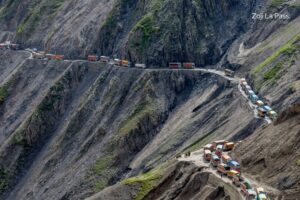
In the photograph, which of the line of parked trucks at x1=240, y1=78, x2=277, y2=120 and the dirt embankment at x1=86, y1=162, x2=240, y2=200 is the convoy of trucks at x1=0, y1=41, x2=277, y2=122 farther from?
the dirt embankment at x1=86, y1=162, x2=240, y2=200

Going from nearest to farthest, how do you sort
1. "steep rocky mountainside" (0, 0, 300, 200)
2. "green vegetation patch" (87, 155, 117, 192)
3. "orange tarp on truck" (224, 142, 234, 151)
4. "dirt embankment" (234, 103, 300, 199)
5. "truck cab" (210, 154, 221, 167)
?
"dirt embankment" (234, 103, 300, 199), "truck cab" (210, 154, 221, 167), "orange tarp on truck" (224, 142, 234, 151), "steep rocky mountainside" (0, 0, 300, 200), "green vegetation patch" (87, 155, 117, 192)

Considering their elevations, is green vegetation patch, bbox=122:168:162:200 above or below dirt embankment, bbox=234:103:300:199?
below

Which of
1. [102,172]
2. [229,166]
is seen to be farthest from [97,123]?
[229,166]

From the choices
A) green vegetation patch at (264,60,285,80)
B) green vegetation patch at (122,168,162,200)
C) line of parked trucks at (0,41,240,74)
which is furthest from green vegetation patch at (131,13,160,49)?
green vegetation patch at (122,168,162,200)

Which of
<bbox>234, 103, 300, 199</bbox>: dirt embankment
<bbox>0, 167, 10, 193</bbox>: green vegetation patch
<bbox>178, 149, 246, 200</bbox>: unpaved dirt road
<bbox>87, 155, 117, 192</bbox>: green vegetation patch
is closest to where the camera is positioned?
<bbox>234, 103, 300, 199</bbox>: dirt embankment

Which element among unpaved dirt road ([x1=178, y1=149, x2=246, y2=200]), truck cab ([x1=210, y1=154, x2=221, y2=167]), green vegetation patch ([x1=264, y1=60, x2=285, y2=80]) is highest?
green vegetation patch ([x1=264, y1=60, x2=285, y2=80])

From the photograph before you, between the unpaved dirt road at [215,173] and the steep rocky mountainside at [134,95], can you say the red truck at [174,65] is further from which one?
the unpaved dirt road at [215,173]

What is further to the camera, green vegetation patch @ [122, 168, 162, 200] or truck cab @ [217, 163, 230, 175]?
green vegetation patch @ [122, 168, 162, 200]

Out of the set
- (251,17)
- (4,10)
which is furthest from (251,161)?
(4,10)
